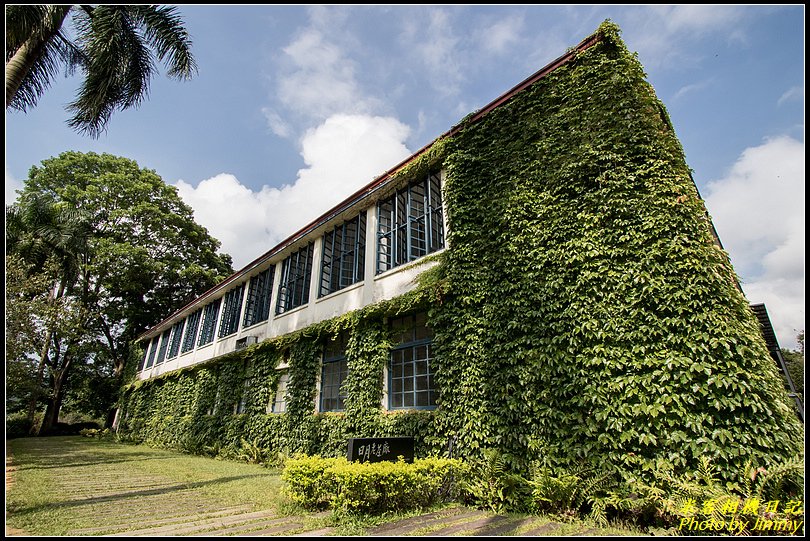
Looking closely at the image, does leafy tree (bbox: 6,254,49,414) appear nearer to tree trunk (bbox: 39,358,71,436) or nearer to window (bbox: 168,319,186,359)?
window (bbox: 168,319,186,359)

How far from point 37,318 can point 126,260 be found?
751cm

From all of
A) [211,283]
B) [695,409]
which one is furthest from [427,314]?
[211,283]

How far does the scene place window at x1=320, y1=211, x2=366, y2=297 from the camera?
37.2 ft

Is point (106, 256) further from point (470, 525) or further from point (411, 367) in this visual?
point (470, 525)

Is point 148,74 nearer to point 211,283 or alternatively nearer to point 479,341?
point 479,341

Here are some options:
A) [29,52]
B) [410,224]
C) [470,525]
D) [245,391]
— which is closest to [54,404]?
[245,391]

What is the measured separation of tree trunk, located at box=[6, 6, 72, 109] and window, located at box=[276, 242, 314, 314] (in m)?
7.82

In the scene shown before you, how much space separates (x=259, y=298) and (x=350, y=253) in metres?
6.03

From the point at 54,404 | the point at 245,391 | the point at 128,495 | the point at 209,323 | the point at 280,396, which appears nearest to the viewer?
the point at 128,495

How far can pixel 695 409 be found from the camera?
5.11 m

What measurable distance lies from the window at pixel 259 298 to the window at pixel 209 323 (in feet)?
12.5

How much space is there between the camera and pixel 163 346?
25.1 metres

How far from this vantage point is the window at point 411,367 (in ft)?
27.6

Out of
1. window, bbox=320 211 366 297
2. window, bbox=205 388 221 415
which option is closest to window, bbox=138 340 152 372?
window, bbox=205 388 221 415
